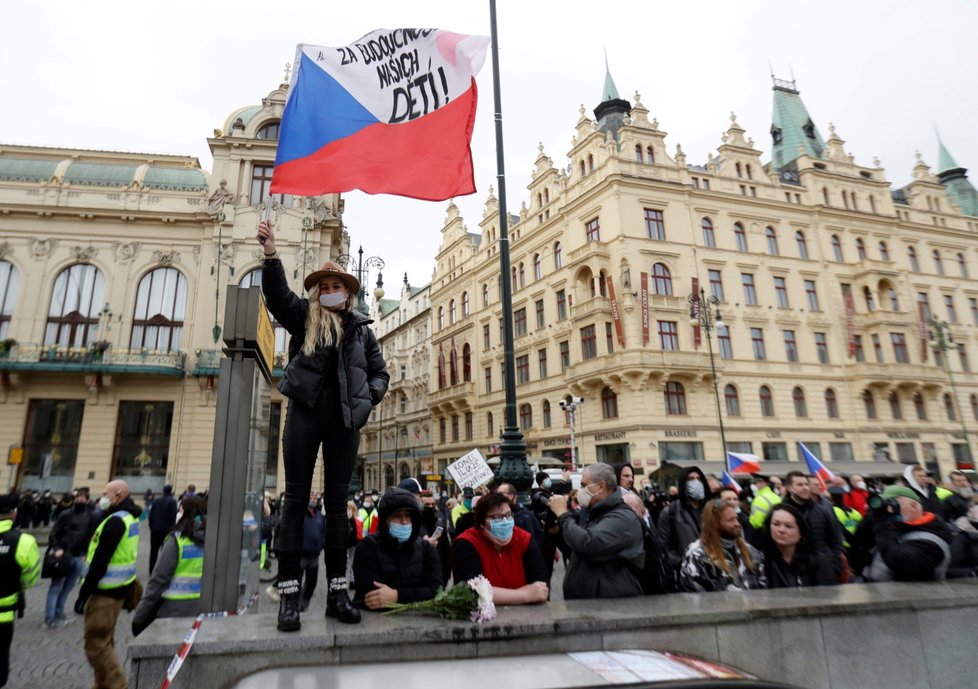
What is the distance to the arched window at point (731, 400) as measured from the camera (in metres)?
32.5

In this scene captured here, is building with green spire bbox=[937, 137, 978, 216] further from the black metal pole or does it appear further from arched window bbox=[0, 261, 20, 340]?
arched window bbox=[0, 261, 20, 340]

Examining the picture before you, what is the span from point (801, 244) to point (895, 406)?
12.2m

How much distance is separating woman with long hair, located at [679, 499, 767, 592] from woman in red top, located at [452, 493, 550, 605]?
4.74ft

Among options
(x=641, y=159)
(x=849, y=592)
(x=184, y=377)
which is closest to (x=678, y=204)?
(x=641, y=159)

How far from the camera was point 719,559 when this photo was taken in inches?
180

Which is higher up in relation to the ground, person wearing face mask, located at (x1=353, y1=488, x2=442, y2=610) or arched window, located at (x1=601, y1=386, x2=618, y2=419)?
arched window, located at (x1=601, y1=386, x2=618, y2=419)

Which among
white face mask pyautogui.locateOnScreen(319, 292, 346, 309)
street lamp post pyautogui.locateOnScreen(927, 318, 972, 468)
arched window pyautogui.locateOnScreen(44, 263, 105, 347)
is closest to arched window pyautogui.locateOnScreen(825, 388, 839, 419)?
street lamp post pyautogui.locateOnScreen(927, 318, 972, 468)

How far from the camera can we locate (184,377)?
25875 mm

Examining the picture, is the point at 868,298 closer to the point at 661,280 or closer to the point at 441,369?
the point at 661,280

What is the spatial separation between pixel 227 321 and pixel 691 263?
110 ft

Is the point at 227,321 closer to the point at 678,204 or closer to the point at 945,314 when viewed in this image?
the point at 678,204

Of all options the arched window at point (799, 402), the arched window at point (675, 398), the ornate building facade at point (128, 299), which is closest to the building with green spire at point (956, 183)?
the arched window at point (799, 402)

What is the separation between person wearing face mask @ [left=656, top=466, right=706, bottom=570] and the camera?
19.7 feet

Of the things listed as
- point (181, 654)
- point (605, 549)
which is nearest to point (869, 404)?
point (605, 549)
